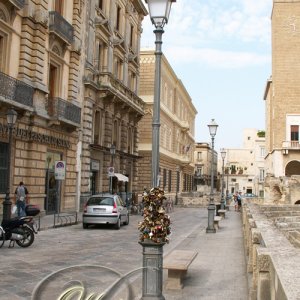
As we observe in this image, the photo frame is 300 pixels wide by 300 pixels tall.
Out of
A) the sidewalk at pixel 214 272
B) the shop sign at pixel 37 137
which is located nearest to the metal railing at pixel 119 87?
the shop sign at pixel 37 137

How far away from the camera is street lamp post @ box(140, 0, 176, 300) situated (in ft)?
21.0

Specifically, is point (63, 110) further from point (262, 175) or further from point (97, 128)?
point (262, 175)

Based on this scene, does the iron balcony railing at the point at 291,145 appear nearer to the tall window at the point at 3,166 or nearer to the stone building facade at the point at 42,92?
the stone building facade at the point at 42,92

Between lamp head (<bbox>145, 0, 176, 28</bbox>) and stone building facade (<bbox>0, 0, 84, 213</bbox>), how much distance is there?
1306cm

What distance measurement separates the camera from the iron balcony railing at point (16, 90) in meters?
19.0

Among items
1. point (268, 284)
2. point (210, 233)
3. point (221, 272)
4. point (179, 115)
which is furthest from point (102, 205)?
point (179, 115)

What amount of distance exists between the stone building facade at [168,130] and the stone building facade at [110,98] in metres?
4.94

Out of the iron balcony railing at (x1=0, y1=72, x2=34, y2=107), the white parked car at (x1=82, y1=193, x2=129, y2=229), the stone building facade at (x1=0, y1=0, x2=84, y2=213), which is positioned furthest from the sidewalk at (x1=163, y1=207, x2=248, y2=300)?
the iron balcony railing at (x1=0, y1=72, x2=34, y2=107)

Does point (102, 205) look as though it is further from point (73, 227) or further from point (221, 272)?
point (221, 272)

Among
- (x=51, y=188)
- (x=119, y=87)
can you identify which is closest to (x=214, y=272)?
(x=51, y=188)

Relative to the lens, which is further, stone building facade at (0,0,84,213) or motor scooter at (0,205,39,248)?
stone building facade at (0,0,84,213)

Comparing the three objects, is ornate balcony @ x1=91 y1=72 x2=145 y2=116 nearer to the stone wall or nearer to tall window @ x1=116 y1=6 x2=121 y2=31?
tall window @ x1=116 y1=6 x2=121 y2=31

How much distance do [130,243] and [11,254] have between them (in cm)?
442

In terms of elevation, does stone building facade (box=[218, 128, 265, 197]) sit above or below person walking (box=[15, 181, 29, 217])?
above
